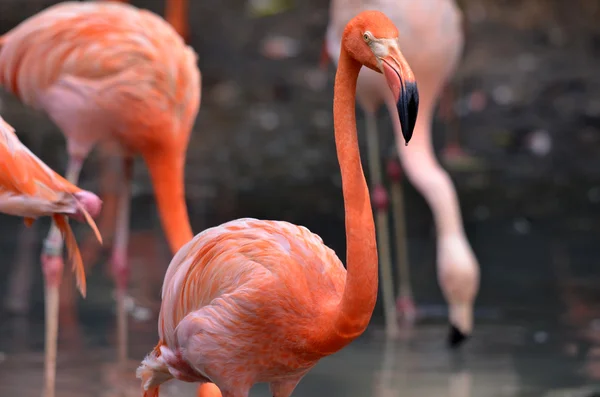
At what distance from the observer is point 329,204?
7324mm

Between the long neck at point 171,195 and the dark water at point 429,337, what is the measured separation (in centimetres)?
61

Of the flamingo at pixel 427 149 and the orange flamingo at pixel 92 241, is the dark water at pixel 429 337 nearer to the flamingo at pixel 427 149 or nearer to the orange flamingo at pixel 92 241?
the orange flamingo at pixel 92 241

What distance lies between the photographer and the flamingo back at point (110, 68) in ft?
14.5

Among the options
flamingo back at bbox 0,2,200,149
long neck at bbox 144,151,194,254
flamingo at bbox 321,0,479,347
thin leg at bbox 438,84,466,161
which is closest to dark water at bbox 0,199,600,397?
flamingo at bbox 321,0,479,347

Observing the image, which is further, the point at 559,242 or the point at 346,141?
the point at 559,242

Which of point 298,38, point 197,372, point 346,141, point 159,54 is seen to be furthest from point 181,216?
point 298,38

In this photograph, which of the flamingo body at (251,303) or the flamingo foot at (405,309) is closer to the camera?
the flamingo body at (251,303)

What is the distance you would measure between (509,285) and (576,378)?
1.45 m

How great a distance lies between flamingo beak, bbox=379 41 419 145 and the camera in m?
2.50

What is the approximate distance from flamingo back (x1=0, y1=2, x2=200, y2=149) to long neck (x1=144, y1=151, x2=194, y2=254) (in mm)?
79

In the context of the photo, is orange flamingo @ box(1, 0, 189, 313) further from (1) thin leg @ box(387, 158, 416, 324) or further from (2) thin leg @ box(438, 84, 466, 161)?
(2) thin leg @ box(438, 84, 466, 161)

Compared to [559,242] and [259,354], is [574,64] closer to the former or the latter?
[559,242]

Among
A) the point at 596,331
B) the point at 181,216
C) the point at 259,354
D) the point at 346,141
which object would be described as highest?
the point at 346,141

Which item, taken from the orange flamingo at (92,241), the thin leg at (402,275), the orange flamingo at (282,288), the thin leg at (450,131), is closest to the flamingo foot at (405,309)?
the thin leg at (402,275)
